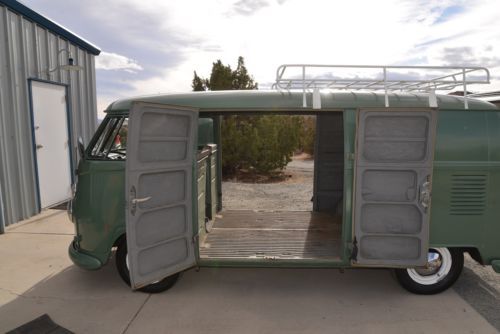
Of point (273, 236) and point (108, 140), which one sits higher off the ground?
point (108, 140)

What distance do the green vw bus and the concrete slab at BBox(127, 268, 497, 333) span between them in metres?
0.29

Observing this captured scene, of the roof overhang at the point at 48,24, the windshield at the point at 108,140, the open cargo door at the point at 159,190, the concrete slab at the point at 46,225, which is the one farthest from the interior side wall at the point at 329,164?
the roof overhang at the point at 48,24

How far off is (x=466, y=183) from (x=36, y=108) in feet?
24.9

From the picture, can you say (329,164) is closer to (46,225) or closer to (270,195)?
(270,195)

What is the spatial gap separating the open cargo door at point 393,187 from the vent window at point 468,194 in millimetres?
408

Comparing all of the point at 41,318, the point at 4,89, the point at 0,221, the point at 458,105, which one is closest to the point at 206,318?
the point at 41,318

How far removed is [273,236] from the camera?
4.95 meters

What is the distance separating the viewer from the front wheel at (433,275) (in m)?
4.02

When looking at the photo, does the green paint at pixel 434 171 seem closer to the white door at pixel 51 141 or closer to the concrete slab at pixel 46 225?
the concrete slab at pixel 46 225

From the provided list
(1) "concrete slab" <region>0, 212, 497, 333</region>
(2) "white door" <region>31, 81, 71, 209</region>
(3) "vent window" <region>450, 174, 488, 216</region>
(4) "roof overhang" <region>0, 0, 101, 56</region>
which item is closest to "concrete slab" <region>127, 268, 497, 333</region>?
(1) "concrete slab" <region>0, 212, 497, 333</region>

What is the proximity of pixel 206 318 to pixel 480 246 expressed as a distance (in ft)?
9.94

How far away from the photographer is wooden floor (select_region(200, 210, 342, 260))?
423 centimetres

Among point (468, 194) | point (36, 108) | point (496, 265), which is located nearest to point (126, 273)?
point (468, 194)

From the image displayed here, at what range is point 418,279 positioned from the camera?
13.4 feet
